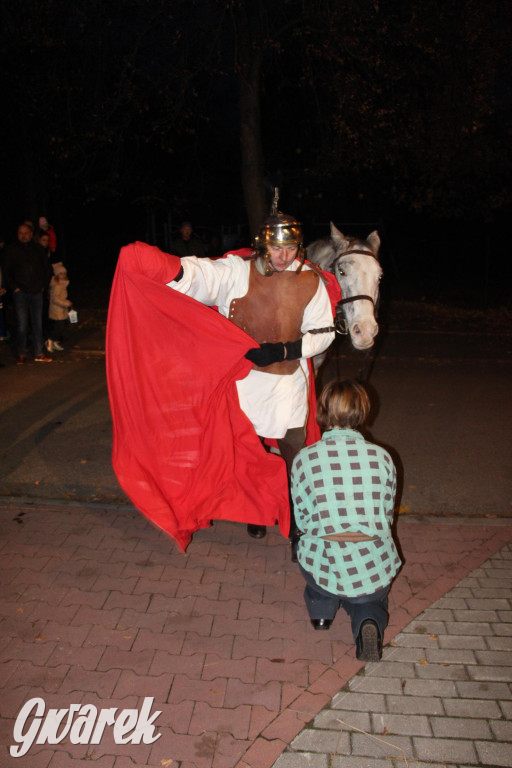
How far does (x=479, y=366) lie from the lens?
10.1 meters

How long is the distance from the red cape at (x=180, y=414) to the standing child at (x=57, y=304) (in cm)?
663

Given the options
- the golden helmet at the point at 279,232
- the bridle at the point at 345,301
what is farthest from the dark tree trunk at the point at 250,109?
the golden helmet at the point at 279,232

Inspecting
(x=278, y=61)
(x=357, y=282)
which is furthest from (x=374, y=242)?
(x=278, y=61)

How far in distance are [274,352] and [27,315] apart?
6.80 meters

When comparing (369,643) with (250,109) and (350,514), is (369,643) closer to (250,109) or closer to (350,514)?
(350,514)

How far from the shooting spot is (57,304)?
10516mm

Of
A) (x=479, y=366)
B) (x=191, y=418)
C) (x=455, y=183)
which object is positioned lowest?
(x=479, y=366)

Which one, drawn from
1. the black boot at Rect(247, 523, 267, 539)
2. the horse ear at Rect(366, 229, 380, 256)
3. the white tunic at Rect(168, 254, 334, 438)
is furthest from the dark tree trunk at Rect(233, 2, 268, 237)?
the black boot at Rect(247, 523, 267, 539)

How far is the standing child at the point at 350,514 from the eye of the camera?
3283mm

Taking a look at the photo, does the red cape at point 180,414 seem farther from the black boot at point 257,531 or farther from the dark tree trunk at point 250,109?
the dark tree trunk at point 250,109

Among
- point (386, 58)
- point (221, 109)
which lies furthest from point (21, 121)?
point (386, 58)

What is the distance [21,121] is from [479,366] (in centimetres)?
1322

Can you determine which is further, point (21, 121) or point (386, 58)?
point (21, 121)

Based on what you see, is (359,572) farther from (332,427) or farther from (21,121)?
(21,121)
